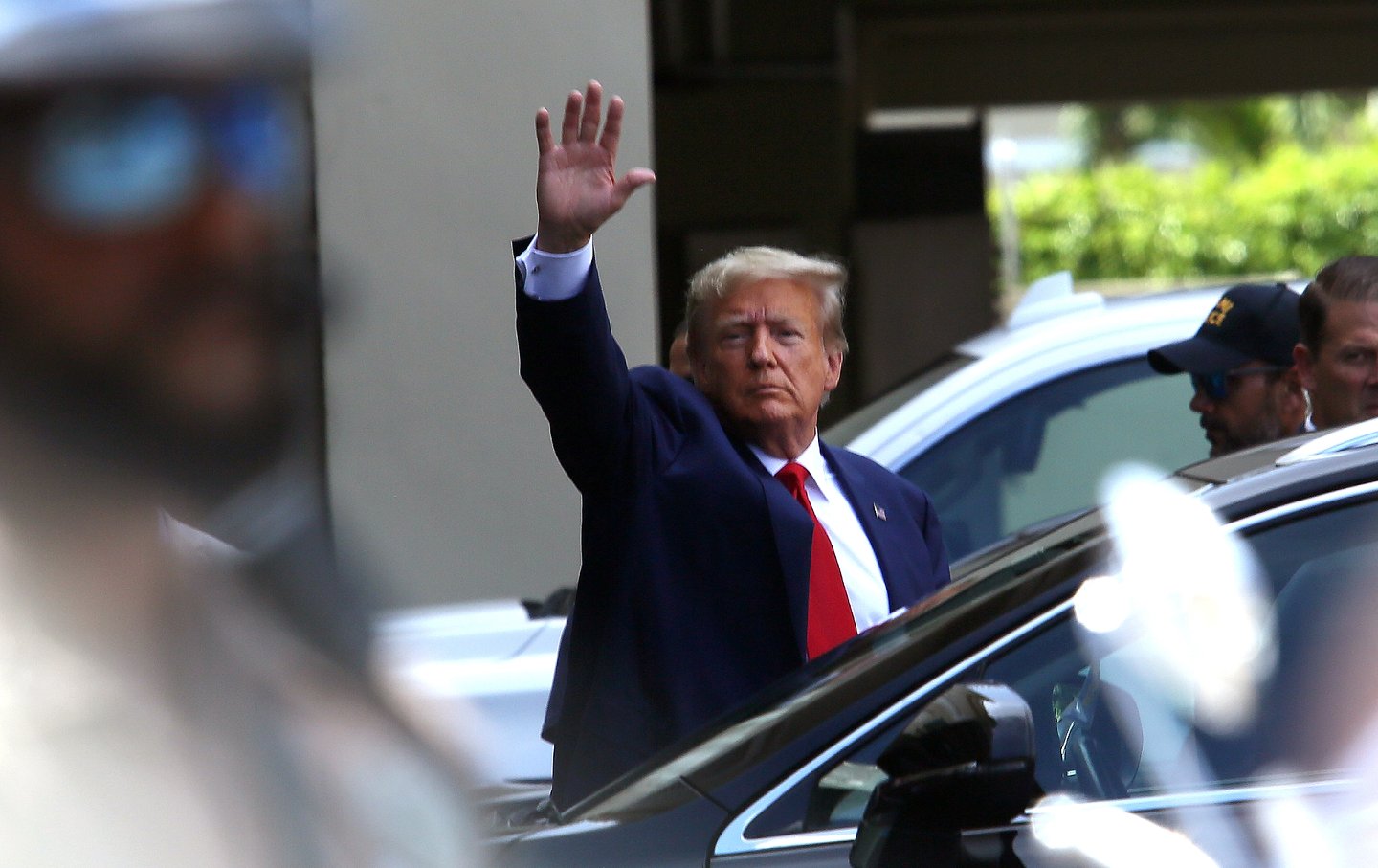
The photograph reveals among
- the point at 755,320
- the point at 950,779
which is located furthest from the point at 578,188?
the point at 950,779

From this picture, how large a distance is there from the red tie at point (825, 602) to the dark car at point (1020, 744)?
1.49 ft

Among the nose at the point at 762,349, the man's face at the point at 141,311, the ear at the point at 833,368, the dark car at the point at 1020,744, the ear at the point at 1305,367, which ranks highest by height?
the man's face at the point at 141,311

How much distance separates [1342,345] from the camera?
11.9 feet

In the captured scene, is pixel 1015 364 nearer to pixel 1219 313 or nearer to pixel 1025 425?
pixel 1025 425

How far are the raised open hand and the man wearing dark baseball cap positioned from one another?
63.0 inches

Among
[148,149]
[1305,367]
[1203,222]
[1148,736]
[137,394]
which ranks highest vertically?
[148,149]

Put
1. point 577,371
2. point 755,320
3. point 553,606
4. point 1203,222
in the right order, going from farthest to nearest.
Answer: point 1203,222
point 553,606
point 755,320
point 577,371

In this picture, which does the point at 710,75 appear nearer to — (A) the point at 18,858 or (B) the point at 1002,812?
(B) the point at 1002,812

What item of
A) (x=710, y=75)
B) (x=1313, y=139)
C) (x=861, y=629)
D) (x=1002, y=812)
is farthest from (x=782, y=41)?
(x=1313, y=139)

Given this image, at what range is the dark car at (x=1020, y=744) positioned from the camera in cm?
231

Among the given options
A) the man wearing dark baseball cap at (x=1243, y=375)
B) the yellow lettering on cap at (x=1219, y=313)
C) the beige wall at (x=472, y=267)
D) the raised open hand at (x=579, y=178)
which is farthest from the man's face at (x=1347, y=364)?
the beige wall at (x=472, y=267)

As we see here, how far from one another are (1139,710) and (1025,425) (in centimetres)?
201

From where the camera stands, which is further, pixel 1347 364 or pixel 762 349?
pixel 1347 364

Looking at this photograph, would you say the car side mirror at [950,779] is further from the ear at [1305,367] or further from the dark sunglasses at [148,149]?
the ear at [1305,367]
